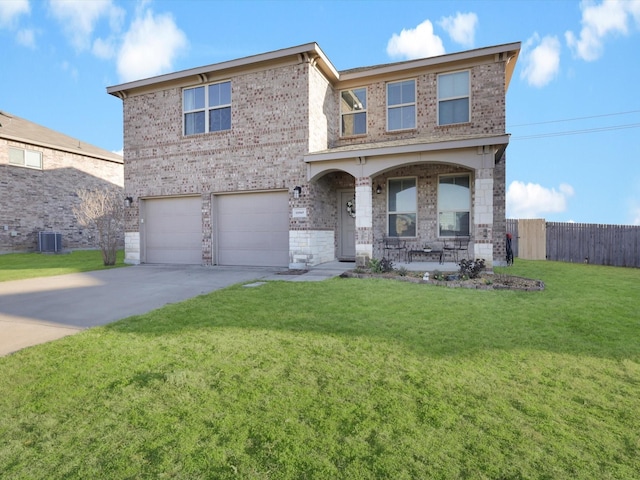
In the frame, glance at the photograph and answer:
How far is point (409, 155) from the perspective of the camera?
9.75 meters

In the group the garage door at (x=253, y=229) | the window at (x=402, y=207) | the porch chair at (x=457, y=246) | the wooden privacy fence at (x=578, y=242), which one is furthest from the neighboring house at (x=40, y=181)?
the wooden privacy fence at (x=578, y=242)

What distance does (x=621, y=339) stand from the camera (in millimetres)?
4223

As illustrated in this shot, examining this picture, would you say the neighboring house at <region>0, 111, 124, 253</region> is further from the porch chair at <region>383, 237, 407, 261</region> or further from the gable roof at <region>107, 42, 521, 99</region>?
the porch chair at <region>383, 237, 407, 261</region>

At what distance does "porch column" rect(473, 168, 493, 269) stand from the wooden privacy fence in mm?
7739

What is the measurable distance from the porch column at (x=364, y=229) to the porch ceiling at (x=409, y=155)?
0.58m

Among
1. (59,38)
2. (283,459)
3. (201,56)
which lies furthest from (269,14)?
(283,459)

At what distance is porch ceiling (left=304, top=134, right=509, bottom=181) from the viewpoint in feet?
29.4

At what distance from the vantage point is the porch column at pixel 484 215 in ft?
29.3

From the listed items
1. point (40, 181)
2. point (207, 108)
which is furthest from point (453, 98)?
point (40, 181)

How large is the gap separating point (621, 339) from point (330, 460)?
4106mm

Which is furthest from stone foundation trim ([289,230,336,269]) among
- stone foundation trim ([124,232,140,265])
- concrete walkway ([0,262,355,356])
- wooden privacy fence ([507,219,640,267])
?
wooden privacy fence ([507,219,640,267])

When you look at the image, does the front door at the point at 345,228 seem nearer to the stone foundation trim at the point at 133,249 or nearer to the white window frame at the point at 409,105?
the white window frame at the point at 409,105

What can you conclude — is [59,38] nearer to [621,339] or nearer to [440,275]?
[440,275]

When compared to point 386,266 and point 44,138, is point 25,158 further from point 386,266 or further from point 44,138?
point 386,266
